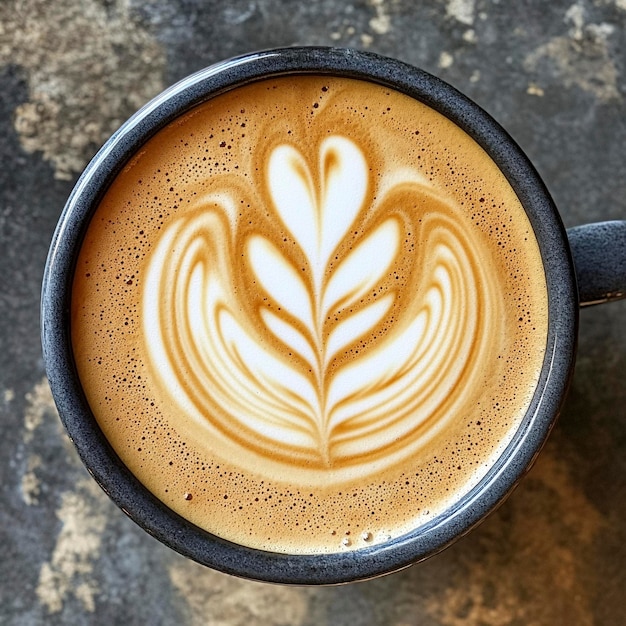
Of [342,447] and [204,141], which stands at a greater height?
[204,141]

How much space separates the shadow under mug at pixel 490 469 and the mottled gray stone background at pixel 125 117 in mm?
413

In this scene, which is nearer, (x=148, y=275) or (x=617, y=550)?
(x=148, y=275)

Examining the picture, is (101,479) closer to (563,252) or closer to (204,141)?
(204,141)

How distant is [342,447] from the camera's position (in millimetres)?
1021

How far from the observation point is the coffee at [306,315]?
3.33 feet

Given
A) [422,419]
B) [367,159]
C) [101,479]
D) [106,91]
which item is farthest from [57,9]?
[422,419]

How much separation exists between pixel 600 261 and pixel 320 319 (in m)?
0.37

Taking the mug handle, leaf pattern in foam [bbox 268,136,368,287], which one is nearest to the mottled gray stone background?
the mug handle

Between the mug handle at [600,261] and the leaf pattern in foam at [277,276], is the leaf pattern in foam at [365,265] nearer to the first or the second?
the leaf pattern in foam at [277,276]

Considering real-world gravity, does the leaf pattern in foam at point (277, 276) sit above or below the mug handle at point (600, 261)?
above

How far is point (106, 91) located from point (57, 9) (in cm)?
17

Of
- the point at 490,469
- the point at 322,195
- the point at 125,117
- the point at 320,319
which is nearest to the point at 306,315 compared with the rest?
the point at 320,319

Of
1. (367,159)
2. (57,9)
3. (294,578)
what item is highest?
(57,9)

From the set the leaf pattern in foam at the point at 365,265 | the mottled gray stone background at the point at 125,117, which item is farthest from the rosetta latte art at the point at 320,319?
the mottled gray stone background at the point at 125,117
